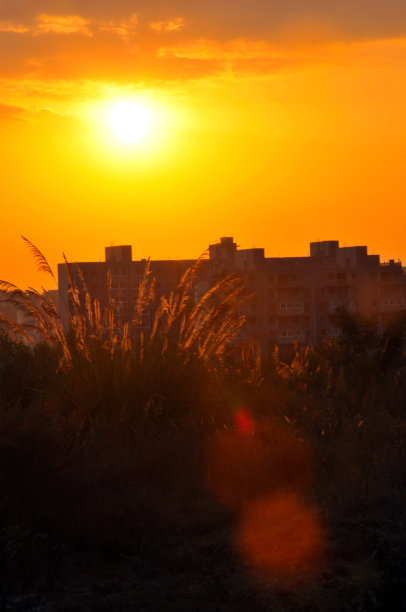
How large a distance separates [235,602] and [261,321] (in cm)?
8431

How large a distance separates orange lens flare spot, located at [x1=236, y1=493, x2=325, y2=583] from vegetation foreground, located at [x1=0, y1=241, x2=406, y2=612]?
20mm

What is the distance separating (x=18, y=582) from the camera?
6.42 metres

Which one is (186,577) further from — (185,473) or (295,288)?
(295,288)

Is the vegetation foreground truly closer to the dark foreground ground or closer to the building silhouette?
the dark foreground ground

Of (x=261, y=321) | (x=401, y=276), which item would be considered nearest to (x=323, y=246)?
(x=401, y=276)

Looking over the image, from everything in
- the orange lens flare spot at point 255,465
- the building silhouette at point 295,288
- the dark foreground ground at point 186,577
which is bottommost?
the dark foreground ground at point 186,577

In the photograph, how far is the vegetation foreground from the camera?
6383 millimetres

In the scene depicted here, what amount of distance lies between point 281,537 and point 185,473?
2.11 m

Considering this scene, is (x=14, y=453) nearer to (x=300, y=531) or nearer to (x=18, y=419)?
(x=18, y=419)

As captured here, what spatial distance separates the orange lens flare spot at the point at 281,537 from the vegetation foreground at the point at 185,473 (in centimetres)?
2

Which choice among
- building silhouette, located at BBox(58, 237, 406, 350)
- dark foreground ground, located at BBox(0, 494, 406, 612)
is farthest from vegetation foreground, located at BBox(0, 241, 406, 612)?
building silhouette, located at BBox(58, 237, 406, 350)

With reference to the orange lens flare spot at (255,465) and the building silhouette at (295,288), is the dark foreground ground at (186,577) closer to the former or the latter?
the orange lens flare spot at (255,465)

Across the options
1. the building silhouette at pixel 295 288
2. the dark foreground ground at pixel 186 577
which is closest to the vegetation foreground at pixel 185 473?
the dark foreground ground at pixel 186 577

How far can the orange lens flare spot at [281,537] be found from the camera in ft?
22.3
